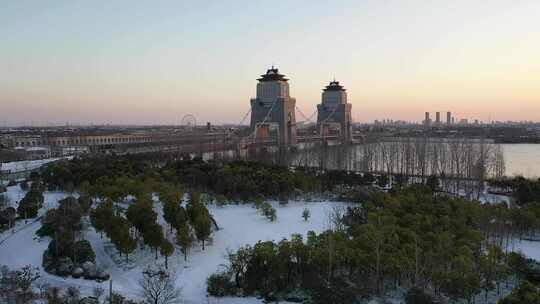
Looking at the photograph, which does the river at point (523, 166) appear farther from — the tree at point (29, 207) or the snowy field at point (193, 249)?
the tree at point (29, 207)

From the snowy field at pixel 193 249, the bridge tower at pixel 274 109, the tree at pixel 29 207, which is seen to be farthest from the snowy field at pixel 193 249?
the bridge tower at pixel 274 109

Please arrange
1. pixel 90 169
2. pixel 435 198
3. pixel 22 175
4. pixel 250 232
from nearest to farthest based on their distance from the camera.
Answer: pixel 250 232 → pixel 435 198 → pixel 90 169 → pixel 22 175

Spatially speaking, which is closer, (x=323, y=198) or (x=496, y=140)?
(x=323, y=198)

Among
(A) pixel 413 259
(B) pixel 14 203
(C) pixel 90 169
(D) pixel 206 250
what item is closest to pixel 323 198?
(D) pixel 206 250

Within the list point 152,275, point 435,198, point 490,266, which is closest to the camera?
point 490,266

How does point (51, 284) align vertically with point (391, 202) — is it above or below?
below

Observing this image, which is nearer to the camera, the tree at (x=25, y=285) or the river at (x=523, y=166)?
the tree at (x=25, y=285)

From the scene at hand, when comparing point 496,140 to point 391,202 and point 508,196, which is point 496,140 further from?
point 391,202
